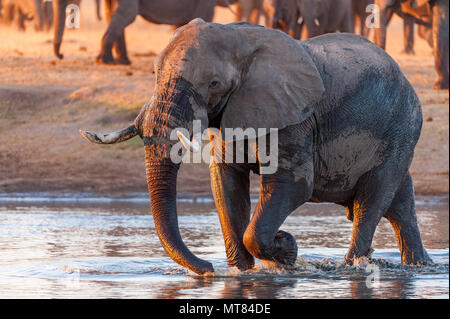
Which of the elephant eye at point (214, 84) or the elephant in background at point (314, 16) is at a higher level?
the elephant in background at point (314, 16)

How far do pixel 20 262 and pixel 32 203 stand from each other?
456 cm

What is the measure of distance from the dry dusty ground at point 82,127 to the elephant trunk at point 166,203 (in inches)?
267

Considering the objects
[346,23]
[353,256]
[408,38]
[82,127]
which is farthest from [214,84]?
[408,38]

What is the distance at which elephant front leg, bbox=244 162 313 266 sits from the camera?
22.4 ft

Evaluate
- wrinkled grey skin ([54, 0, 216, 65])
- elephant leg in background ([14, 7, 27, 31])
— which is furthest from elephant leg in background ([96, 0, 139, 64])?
elephant leg in background ([14, 7, 27, 31])

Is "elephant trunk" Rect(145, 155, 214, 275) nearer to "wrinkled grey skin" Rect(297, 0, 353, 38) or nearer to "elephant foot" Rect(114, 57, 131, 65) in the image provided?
"elephant foot" Rect(114, 57, 131, 65)

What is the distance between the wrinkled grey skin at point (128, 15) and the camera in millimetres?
18141

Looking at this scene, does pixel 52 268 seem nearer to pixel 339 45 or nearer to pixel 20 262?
pixel 20 262

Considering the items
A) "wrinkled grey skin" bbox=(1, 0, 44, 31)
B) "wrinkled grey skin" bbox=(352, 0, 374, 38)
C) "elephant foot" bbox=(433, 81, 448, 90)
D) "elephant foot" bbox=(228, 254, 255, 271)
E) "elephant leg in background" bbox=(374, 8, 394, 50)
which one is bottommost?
"elephant foot" bbox=(228, 254, 255, 271)

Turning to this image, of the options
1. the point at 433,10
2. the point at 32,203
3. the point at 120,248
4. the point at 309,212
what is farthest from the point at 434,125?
the point at 120,248

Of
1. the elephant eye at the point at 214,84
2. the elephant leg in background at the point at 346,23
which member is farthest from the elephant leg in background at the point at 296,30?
the elephant eye at the point at 214,84

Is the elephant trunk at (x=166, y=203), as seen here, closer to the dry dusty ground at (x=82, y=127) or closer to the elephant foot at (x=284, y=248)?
the elephant foot at (x=284, y=248)

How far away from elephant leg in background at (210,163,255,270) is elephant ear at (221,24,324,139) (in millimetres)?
480
